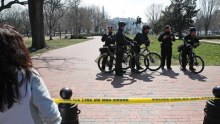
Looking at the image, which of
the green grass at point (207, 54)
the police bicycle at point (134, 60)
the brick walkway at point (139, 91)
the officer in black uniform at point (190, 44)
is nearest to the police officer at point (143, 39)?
the police bicycle at point (134, 60)

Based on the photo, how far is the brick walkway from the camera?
5750 millimetres

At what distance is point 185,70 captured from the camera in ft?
38.7

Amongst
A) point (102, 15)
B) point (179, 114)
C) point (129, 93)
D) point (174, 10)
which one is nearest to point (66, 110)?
point (179, 114)

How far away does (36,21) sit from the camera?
82.2ft


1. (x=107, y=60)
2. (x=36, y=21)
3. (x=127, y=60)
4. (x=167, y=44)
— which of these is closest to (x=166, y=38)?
(x=167, y=44)

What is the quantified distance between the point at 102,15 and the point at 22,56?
10332cm

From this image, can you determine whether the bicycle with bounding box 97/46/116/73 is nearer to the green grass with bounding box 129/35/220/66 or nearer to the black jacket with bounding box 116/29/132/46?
the black jacket with bounding box 116/29/132/46

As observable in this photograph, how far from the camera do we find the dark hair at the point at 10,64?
184 centimetres

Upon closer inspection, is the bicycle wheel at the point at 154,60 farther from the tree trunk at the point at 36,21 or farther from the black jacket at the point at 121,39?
the tree trunk at the point at 36,21

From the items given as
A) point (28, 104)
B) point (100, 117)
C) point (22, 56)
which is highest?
point (22, 56)

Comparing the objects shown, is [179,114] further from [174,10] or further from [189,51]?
[174,10]

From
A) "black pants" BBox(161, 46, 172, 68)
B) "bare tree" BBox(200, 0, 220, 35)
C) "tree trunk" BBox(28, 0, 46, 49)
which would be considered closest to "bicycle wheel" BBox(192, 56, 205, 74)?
"black pants" BBox(161, 46, 172, 68)

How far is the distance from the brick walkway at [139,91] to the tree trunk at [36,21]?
529 inches

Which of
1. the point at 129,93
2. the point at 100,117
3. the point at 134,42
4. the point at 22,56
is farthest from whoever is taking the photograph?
the point at 134,42
